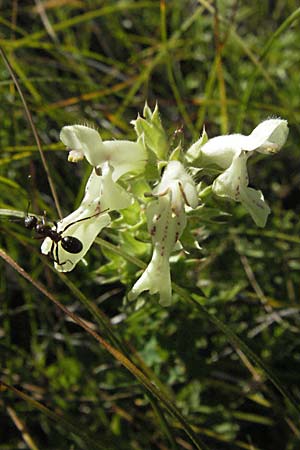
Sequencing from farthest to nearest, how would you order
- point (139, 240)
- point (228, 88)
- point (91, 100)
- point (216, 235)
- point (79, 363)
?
point (228, 88), point (91, 100), point (216, 235), point (79, 363), point (139, 240)

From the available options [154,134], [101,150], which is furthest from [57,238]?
[154,134]

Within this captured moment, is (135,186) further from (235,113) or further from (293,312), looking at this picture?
(235,113)

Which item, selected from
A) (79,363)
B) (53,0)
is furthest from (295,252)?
(53,0)

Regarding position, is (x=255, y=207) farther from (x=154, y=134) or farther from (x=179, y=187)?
(x=154, y=134)

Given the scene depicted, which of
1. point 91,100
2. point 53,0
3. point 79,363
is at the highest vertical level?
point 53,0

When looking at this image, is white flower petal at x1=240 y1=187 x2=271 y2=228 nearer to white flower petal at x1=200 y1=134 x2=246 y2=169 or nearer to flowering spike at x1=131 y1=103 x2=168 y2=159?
white flower petal at x1=200 y1=134 x2=246 y2=169

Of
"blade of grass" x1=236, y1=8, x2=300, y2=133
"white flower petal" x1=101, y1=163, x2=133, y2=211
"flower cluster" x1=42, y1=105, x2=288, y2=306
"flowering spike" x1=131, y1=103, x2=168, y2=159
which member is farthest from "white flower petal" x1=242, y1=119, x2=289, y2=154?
"blade of grass" x1=236, y1=8, x2=300, y2=133

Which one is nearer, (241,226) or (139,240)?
(139,240)

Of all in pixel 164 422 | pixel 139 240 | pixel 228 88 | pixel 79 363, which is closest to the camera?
pixel 164 422
